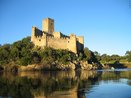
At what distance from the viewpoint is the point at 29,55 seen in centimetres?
6456

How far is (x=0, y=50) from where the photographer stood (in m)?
66.2

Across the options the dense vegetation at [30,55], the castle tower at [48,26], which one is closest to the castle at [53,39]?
the castle tower at [48,26]

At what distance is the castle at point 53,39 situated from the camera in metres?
72.2

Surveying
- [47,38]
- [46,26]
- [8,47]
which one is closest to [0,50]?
[8,47]

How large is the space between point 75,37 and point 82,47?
6.62m

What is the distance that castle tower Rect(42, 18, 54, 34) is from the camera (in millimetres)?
82750

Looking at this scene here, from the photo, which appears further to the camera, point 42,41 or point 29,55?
point 42,41

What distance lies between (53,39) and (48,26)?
10.4 m

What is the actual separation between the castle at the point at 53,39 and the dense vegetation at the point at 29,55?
205 cm

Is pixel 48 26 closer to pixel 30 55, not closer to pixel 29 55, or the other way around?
pixel 30 55

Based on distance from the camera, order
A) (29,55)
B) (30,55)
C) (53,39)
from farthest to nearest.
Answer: (53,39)
(30,55)
(29,55)

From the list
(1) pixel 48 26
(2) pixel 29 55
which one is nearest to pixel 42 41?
(2) pixel 29 55

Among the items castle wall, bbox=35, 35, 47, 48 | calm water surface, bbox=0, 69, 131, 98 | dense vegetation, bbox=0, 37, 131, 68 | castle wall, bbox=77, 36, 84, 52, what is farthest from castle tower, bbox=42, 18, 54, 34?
calm water surface, bbox=0, 69, 131, 98

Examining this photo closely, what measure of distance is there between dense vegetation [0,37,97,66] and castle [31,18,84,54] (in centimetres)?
205
